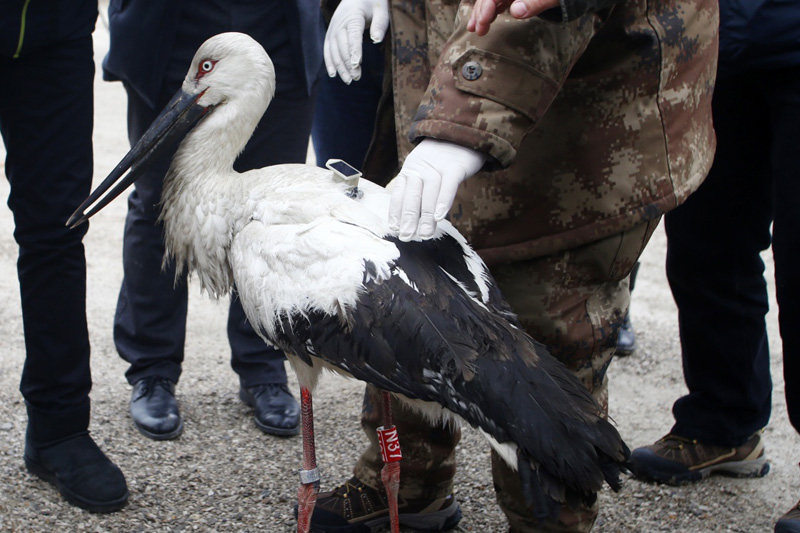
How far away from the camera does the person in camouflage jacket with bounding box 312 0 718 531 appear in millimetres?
2359

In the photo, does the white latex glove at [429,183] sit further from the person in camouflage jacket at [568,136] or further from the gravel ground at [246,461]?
the gravel ground at [246,461]

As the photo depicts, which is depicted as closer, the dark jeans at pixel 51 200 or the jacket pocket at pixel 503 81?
the jacket pocket at pixel 503 81

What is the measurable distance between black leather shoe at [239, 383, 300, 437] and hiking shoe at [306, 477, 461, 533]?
739 millimetres

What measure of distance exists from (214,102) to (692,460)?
95.9 inches

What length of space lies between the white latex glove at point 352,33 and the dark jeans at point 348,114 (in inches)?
38.4

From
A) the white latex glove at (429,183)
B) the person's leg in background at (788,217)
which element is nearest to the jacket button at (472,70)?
the white latex glove at (429,183)

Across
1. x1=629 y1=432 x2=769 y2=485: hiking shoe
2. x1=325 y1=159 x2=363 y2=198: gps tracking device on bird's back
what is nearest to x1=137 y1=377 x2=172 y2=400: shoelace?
x1=325 y1=159 x2=363 y2=198: gps tracking device on bird's back

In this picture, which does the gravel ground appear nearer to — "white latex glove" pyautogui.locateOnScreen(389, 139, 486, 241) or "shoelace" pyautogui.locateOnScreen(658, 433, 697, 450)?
"shoelace" pyautogui.locateOnScreen(658, 433, 697, 450)

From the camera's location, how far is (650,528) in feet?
11.6

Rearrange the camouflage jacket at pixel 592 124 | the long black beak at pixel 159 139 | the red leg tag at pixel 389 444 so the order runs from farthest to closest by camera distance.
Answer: the long black beak at pixel 159 139 < the red leg tag at pixel 389 444 < the camouflage jacket at pixel 592 124

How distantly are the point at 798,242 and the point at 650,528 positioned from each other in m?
1.23

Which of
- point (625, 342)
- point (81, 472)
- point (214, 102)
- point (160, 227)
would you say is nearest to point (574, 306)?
point (214, 102)

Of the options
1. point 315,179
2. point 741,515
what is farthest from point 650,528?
point 315,179

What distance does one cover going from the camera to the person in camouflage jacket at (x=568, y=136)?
2359 millimetres
